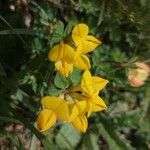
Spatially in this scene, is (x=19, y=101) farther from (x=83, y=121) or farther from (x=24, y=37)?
(x=83, y=121)

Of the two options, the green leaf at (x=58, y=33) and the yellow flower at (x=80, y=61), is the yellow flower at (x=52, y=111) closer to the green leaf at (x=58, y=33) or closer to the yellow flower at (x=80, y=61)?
the yellow flower at (x=80, y=61)

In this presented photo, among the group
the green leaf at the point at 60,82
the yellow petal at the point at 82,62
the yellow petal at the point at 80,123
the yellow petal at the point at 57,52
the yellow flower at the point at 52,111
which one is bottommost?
the yellow petal at the point at 80,123

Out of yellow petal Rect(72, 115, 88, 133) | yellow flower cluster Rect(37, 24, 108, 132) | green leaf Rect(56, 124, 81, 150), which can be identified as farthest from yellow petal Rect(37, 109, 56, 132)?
green leaf Rect(56, 124, 81, 150)

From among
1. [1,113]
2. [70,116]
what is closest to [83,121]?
[70,116]

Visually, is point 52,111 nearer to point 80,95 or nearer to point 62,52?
point 80,95

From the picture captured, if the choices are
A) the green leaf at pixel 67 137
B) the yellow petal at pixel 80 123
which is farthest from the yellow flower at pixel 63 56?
the green leaf at pixel 67 137

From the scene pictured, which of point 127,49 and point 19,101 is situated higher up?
point 127,49
